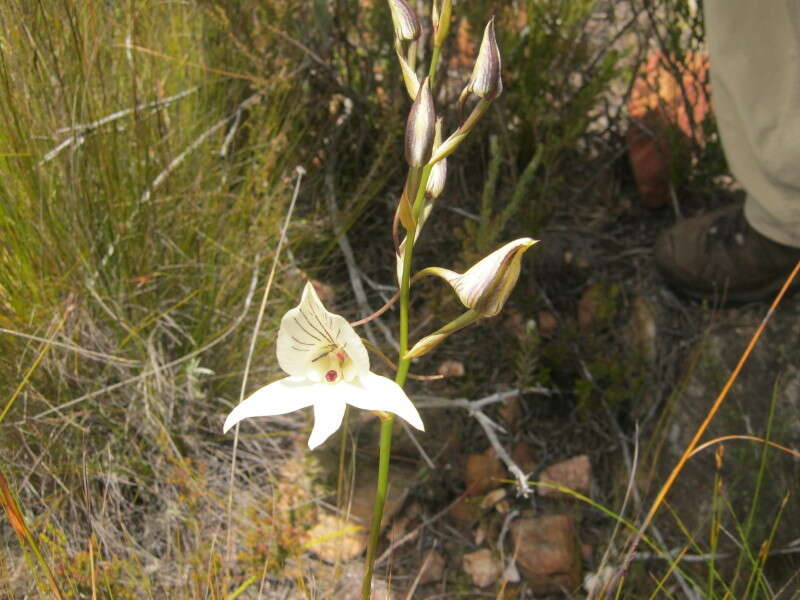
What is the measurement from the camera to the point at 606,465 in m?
2.32

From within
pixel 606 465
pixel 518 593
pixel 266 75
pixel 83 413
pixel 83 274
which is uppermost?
pixel 266 75

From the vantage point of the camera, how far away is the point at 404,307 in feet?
3.57

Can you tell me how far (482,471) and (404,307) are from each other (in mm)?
1285

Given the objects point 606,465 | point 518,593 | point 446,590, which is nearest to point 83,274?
point 446,590

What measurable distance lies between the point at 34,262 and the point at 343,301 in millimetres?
947

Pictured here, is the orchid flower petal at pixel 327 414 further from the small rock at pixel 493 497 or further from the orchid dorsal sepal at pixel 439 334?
the small rock at pixel 493 497

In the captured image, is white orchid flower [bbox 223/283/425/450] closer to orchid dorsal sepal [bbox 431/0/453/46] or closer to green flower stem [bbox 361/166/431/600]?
green flower stem [bbox 361/166/431/600]

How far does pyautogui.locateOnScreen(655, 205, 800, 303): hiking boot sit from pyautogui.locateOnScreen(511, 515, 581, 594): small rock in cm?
86

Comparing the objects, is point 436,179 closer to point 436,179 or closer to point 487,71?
point 436,179

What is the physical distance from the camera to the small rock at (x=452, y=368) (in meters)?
2.37

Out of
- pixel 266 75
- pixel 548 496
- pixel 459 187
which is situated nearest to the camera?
pixel 548 496

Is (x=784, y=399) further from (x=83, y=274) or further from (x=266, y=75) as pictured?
(x=83, y=274)

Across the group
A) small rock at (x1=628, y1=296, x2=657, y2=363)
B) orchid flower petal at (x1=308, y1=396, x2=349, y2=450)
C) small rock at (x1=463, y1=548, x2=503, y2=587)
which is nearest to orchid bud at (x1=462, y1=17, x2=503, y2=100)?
orchid flower petal at (x1=308, y1=396, x2=349, y2=450)

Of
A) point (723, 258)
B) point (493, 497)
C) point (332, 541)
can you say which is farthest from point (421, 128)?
point (723, 258)
